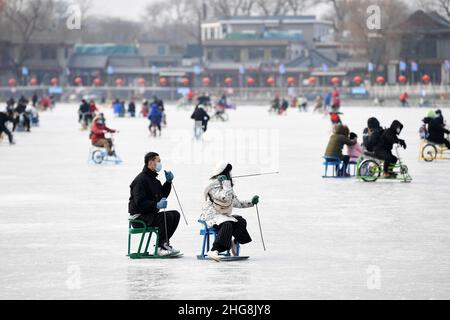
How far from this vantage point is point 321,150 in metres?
32.5

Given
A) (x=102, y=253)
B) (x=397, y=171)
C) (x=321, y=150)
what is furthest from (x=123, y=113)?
(x=102, y=253)

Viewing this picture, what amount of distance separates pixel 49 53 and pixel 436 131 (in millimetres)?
107816

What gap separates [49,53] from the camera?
433 feet

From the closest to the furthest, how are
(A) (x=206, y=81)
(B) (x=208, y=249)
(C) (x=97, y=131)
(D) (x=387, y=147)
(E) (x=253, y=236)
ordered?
(B) (x=208, y=249)
(E) (x=253, y=236)
(D) (x=387, y=147)
(C) (x=97, y=131)
(A) (x=206, y=81)

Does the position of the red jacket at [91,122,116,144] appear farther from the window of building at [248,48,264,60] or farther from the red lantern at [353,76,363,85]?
the window of building at [248,48,264,60]

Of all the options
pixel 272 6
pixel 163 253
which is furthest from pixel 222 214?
pixel 272 6

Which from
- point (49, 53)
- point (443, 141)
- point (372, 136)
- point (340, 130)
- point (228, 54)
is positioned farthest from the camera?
point (49, 53)

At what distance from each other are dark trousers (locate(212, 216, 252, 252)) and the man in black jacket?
55 cm

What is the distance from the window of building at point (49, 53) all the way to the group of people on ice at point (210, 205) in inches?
4769

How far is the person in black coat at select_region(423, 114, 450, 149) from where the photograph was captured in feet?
88.5

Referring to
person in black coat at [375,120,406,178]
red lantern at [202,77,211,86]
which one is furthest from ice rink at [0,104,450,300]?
red lantern at [202,77,211,86]

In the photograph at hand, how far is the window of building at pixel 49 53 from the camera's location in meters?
132

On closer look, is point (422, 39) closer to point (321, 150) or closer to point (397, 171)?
point (321, 150)

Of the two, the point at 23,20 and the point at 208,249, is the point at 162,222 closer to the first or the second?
the point at 208,249
